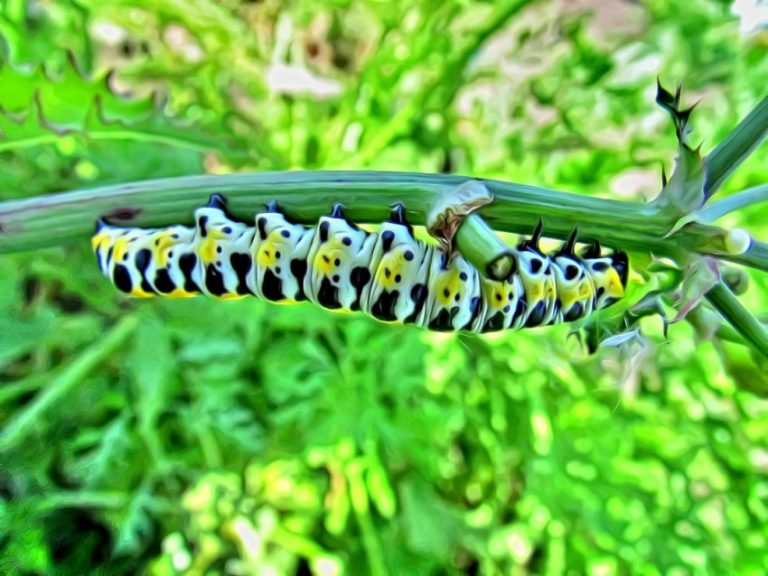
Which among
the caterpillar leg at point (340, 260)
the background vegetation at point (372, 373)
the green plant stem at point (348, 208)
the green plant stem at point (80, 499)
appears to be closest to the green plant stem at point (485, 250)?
the green plant stem at point (348, 208)

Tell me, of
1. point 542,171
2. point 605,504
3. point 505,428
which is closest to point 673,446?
point 605,504

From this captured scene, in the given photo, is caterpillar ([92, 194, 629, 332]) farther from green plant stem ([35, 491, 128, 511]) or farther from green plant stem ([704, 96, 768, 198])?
green plant stem ([35, 491, 128, 511])

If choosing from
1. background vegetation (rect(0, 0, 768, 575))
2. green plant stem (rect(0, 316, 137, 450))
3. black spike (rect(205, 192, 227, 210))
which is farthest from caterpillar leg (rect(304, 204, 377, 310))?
green plant stem (rect(0, 316, 137, 450))

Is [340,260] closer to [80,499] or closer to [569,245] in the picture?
[569,245]

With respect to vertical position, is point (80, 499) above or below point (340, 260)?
below

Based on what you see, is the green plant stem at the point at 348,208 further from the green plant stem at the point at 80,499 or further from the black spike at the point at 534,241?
the green plant stem at the point at 80,499

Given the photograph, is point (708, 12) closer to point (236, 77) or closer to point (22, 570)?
point (236, 77)

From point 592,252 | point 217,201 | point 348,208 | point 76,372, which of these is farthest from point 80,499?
point 592,252
